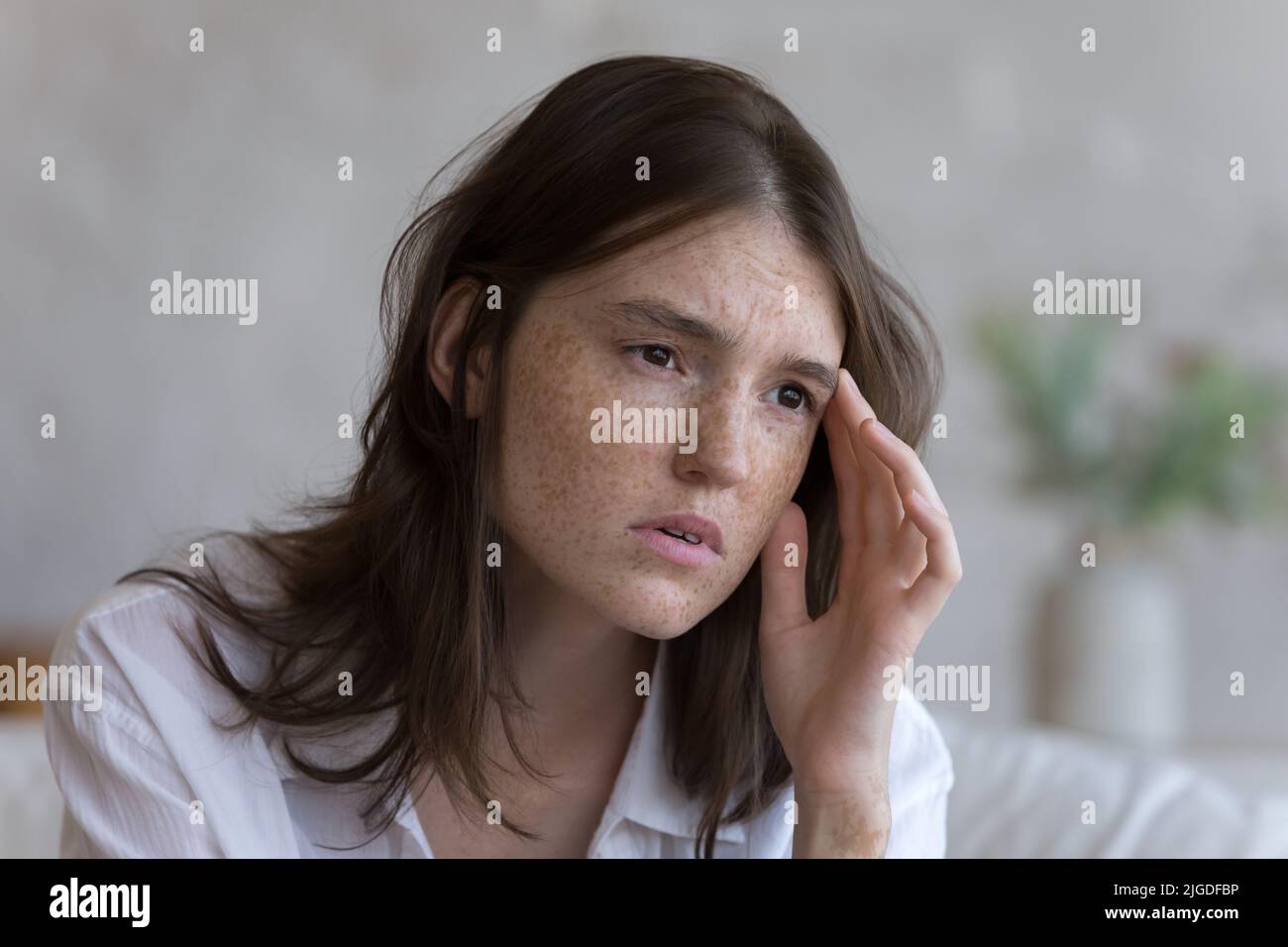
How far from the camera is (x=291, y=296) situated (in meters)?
2.52

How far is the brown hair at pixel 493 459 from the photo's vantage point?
1120mm

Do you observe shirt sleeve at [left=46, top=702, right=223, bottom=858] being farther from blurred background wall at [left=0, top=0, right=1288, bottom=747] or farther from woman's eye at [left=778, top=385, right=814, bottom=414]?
blurred background wall at [left=0, top=0, right=1288, bottom=747]

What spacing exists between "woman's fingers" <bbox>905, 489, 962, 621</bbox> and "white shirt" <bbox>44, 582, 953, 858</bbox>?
27cm

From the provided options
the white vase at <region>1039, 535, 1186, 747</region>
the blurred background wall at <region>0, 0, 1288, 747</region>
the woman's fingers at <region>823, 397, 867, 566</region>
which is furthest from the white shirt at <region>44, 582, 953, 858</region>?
the blurred background wall at <region>0, 0, 1288, 747</region>

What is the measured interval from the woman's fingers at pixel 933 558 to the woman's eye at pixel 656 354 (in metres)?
0.26

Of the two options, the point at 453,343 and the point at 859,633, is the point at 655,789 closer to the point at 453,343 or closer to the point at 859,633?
the point at 859,633

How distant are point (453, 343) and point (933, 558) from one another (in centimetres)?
51

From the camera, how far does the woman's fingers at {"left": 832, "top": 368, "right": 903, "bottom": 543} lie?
3.80ft

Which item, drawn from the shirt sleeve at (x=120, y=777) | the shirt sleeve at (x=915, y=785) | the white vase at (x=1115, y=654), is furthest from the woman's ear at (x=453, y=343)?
the white vase at (x=1115, y=654)

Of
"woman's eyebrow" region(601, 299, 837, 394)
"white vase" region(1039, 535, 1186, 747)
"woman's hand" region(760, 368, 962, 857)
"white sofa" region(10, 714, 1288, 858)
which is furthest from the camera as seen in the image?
"white vase" region(1039, 535, 1186, 747)

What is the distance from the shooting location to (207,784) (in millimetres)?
1134

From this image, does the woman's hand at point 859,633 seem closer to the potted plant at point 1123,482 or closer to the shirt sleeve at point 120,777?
the shirt sleeve at point 120,777

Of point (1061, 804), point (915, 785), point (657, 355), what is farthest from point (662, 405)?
point (1061, 804)
